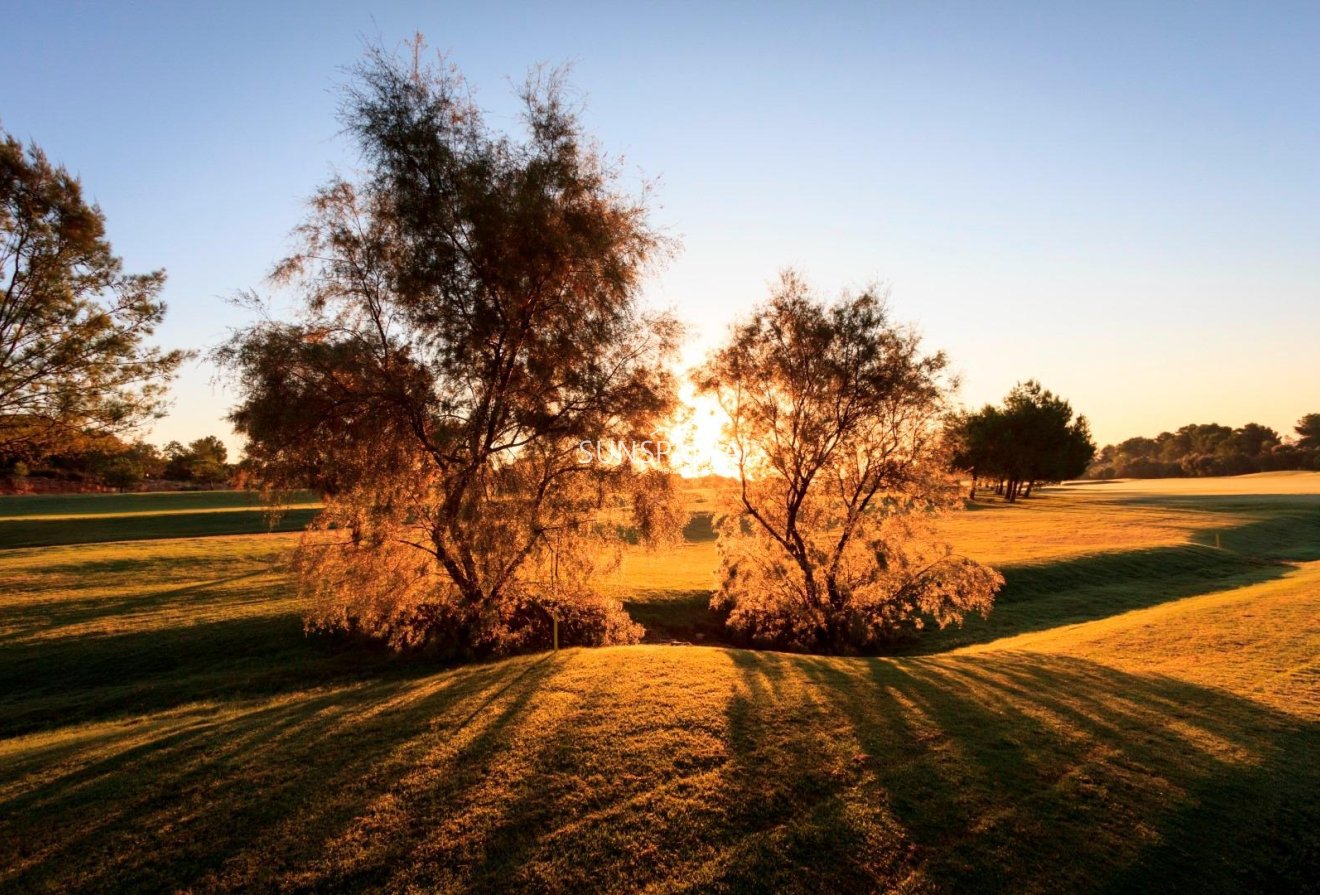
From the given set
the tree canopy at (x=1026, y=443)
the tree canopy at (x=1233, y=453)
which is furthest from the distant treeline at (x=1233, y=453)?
the tree canopy at (x=1026, y=443)

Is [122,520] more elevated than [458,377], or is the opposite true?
[458,377]

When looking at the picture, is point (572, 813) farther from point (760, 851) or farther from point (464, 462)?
point (464, 462)

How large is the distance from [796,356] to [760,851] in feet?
53.8


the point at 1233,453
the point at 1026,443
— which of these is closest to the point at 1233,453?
the point at 1233,453

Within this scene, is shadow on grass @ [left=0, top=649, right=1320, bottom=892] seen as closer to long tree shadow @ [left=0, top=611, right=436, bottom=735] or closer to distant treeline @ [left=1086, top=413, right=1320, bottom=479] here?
long tree shadow @ [left=0, top=611, right=436, bottom=735]

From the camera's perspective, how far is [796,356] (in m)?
20.7

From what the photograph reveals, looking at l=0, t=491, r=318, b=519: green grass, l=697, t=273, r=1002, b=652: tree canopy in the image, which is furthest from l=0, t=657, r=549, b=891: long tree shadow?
l=0, t=491, r=318, b=519: green grass

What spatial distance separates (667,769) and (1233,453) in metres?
179

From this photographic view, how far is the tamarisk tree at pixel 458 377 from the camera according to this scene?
14562 mm

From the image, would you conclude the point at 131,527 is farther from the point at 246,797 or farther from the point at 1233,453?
the point at 1233,453

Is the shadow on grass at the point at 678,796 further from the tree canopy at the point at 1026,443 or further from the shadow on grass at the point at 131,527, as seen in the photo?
the tree canopy at the point at 1026,443

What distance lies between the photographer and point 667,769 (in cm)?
815

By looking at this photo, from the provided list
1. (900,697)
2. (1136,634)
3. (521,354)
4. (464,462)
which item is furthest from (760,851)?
(1136,634)

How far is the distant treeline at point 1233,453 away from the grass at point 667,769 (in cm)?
13505
